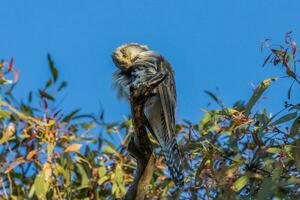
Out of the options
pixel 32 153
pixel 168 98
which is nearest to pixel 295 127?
pixel 168 98

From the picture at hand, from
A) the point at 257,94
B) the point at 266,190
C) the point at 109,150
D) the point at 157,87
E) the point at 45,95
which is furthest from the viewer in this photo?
the point at 109,150

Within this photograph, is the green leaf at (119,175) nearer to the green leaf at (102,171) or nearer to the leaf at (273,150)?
the green leaf at (102,171)

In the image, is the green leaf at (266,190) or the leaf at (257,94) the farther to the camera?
the leaf at (257,94)

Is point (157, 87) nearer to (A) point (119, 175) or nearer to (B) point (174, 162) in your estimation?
(B) point (174, 162)

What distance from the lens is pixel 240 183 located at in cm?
386

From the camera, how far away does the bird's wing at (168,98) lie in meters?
5.11

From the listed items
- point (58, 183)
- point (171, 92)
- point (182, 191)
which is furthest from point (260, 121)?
point (58, 183)

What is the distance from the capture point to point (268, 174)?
3920mm

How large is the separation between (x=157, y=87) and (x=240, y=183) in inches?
54.9

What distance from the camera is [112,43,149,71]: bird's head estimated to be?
5301mm

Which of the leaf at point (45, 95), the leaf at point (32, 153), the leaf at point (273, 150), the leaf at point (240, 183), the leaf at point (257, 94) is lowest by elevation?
the leaf at point (240, 183)

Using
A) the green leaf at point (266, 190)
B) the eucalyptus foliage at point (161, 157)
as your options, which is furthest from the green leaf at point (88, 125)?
the green leaf at point (266, 190)

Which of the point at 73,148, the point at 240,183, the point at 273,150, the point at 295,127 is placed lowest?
the point at 240,183

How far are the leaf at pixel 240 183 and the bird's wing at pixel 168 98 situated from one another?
1164 mm
